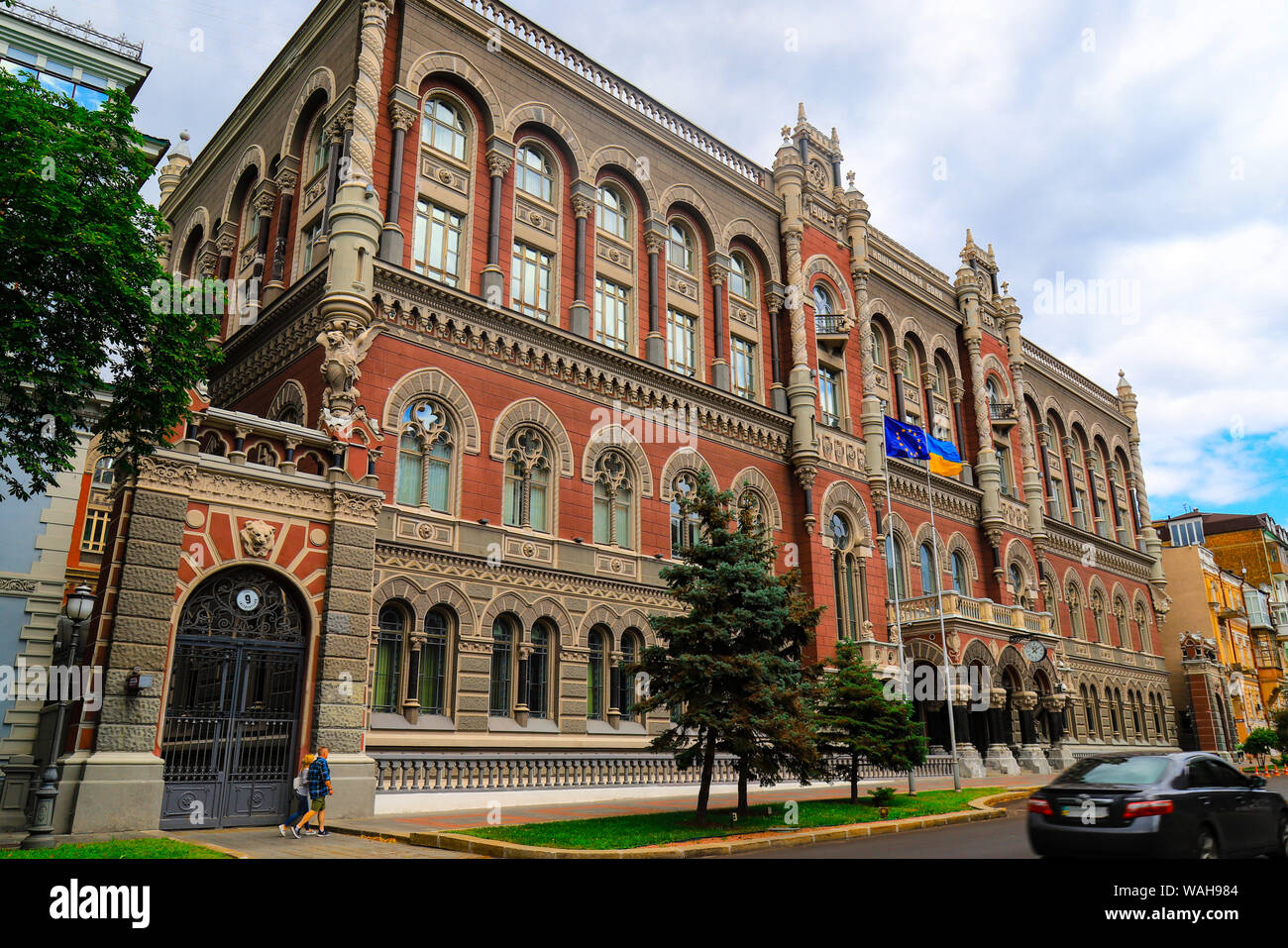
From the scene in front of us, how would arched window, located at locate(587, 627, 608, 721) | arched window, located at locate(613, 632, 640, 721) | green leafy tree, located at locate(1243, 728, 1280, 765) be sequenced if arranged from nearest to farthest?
arched window, located at locate(587, 627, 608, 721)
arched window, located at locate(613, 632, 640, 721)
green leafy tree, located at locate(1243, 728, 1280, 765)

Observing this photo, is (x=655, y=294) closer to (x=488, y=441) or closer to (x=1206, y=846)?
(x=488, y=441)

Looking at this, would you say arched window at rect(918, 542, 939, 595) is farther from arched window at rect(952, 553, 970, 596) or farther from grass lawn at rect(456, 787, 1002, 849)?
grass lawn at rect(456, 787, 1002, 849)

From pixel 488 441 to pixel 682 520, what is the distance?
806 cm

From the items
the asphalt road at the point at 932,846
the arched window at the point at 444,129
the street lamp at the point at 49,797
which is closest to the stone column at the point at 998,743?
the asphalt road at the point at 932,846

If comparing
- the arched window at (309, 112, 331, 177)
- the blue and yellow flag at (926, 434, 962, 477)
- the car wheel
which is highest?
the arched window at (309, 112, 331, 177)

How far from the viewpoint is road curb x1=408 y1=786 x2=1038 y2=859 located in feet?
41.8

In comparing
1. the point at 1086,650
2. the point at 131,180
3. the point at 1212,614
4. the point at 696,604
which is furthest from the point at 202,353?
the point at 1212,614

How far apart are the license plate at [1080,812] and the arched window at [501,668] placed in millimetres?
16131

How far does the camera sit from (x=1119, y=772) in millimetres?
10812

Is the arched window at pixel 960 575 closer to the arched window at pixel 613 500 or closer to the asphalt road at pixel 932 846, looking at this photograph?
the arched window at pixel 613 500

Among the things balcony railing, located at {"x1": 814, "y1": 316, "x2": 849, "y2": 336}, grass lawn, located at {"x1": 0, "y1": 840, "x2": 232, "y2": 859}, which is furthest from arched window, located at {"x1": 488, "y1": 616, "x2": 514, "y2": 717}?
balcony railing, located at {"x1": 814, "y1": 316, "x2": 849, "y2": 336}

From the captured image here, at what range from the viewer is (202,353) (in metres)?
15.9

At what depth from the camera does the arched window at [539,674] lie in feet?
81.5

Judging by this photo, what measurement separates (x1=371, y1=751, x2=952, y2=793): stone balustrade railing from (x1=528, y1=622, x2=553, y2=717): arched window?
5.23ft
